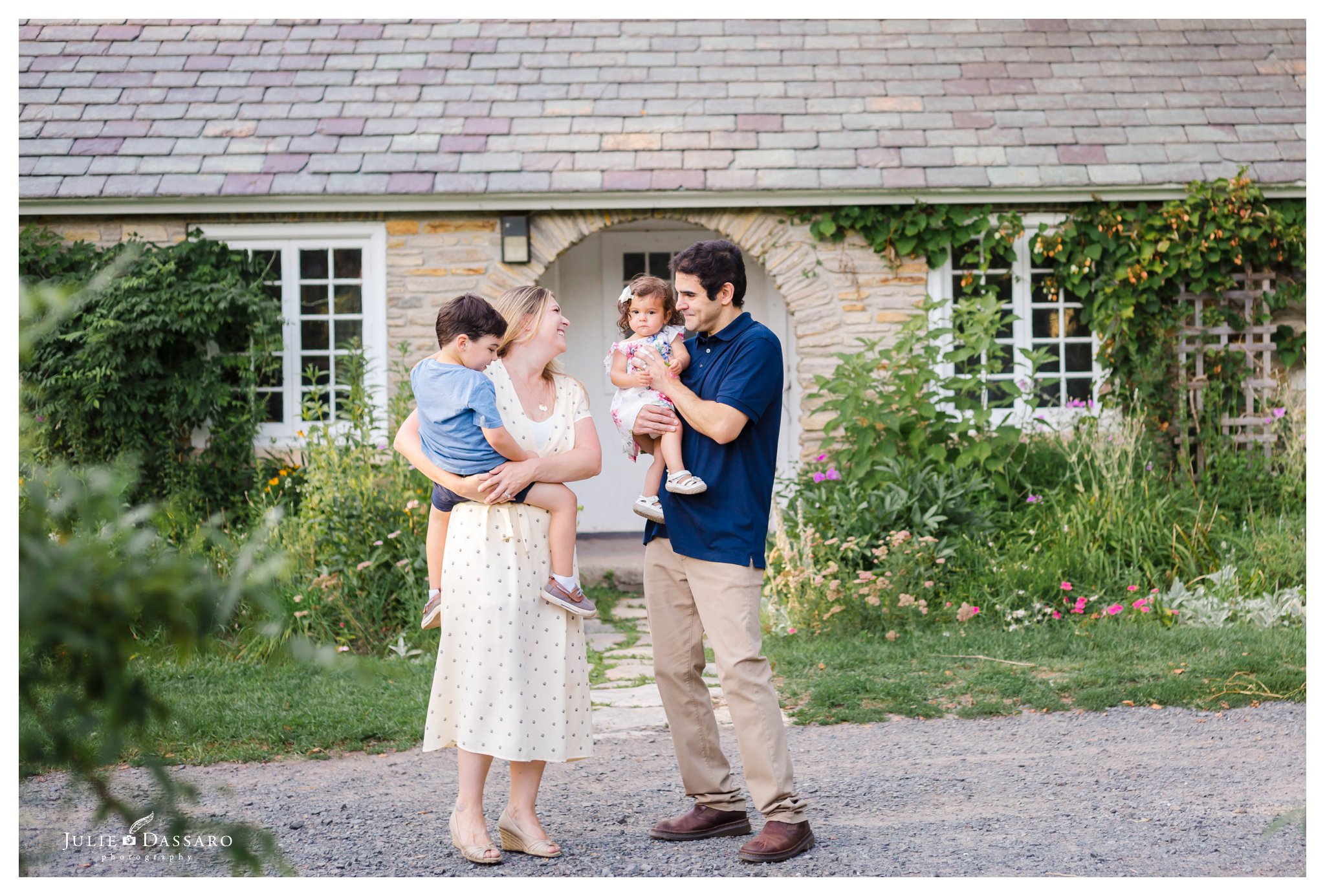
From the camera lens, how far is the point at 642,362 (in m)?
3.46

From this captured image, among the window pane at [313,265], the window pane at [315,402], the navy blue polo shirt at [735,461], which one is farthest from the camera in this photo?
the window pane at [313,265]

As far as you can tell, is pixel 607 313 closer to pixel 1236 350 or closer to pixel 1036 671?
pixel 1236 350

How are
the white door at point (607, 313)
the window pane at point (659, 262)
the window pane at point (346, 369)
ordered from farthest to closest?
the window pane at point (659, 262) < the white door at point (607, 313) < the window pane at point (346, 369)

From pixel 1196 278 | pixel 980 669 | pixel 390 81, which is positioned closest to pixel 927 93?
pixel 1196 278

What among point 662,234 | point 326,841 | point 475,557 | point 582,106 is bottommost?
point 326,841

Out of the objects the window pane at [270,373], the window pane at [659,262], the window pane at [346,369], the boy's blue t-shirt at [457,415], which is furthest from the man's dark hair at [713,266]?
the window pane at [659,262]

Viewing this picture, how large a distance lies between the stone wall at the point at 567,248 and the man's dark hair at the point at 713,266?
5096mm

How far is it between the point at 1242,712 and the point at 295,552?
16.1 ft

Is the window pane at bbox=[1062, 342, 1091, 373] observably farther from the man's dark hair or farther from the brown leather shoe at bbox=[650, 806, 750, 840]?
the brown leather shoe at bbox=[650, 806, 750, 840]

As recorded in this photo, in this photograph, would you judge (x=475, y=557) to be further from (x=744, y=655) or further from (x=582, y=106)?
(x=582, y=106)

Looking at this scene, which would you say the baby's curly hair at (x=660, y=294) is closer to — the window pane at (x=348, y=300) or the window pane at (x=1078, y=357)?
the window pane at (x=348, y=300)

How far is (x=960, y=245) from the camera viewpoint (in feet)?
27.8

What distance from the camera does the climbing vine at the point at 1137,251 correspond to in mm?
8227

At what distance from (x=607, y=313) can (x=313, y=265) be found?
258cm
